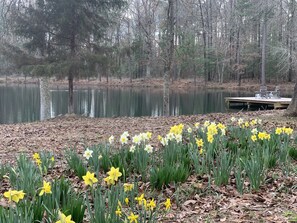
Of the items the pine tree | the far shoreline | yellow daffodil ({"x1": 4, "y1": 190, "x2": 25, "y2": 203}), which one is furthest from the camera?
the far shoreline

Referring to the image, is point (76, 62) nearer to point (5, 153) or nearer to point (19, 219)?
point (5, 153)

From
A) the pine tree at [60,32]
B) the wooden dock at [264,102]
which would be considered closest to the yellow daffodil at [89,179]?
the pine tree at [60,32]

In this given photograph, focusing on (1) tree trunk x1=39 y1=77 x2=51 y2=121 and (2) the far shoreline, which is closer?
(1) tree trunk x1=39 y1=77 x2=51 y2=121

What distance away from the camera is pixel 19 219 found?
1918 mm

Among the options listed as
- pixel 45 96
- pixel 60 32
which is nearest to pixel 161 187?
pixel 60 32

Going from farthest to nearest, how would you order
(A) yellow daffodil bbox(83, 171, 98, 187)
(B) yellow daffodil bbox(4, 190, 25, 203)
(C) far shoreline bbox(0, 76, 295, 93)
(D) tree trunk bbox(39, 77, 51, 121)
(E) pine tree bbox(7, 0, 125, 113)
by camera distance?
(C) far shoreline bbox(0, 76, 295, 93) < (D) tree trunk bbox(39, 77, 51, 121) < (E) pine tree bbox(7, 0, 125, 113) < (A) yellow daffodil bbox(83, 171, 98, 187) < (B) yellow daffodil bbox(4, 190, 25, 203)

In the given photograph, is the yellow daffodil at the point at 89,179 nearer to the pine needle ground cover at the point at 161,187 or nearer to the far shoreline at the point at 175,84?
the pine needle ground cover at the point at 161,187

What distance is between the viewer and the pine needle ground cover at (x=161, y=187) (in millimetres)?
2252

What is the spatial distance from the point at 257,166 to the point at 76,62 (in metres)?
9.67

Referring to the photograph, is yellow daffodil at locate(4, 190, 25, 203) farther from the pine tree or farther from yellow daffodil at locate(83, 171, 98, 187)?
the pine tree

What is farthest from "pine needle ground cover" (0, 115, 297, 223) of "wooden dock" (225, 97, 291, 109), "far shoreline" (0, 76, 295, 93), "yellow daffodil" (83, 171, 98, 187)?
"far shoreline" (0, 76, 295, 93)

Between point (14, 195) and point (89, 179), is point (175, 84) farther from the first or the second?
point (14, 195)

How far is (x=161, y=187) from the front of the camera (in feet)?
10.4

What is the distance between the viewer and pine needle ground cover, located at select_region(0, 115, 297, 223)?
2.25 m
